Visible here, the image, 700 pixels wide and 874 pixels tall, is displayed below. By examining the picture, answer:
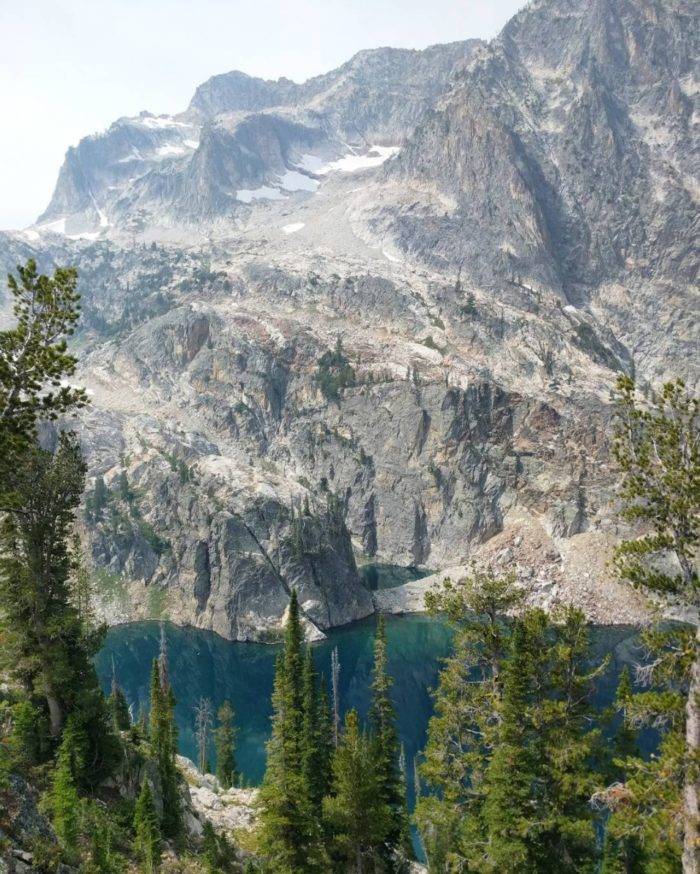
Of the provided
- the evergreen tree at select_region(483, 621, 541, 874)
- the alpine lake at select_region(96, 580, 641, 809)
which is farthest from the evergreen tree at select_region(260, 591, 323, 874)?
the alpine lake at select_region(96, 580, 641, 809)

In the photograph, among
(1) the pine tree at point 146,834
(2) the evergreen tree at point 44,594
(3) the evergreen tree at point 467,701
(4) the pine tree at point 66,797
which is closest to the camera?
(4) the pine tree at point 66,797

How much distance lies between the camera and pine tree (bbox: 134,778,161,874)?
26359 mm

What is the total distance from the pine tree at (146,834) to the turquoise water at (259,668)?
50.4m

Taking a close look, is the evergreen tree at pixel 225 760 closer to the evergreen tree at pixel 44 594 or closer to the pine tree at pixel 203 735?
the pine tree at pixel 203 735

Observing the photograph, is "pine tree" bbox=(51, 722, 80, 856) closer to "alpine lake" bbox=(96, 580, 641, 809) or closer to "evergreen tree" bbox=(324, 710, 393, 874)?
"evergreen tree" bbox=(324, 710, 393, 874)

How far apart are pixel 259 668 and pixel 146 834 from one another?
94367 millimetres

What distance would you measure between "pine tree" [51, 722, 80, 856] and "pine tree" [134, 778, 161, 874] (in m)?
2.65

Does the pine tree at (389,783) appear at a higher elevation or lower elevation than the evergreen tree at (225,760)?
higher

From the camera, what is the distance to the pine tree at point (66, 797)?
22.7 m

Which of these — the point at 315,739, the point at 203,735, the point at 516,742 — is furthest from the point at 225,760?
the point at 516,742

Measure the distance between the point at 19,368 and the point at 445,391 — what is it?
173442 mm

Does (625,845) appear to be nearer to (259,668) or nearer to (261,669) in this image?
(261,669)

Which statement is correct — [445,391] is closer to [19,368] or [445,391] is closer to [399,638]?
[399,638]

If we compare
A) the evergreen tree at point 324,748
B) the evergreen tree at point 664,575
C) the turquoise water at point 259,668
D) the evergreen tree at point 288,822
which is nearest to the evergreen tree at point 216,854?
the evergreen tree at point 288,822
